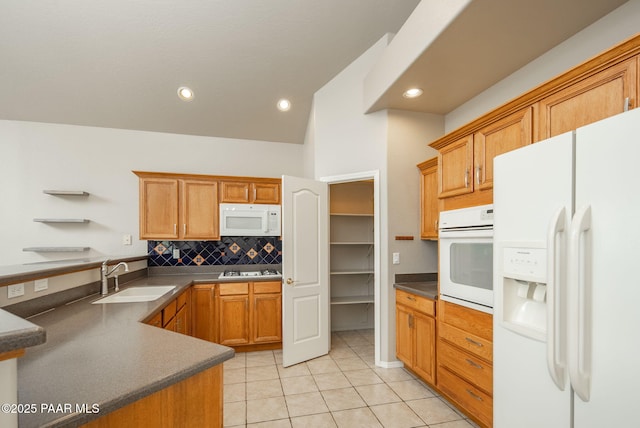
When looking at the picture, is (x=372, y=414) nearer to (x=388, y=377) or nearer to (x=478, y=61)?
(x=388, y=377)

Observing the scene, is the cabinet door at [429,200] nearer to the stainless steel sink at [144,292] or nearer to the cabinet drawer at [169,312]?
the cabinet drawer at [169,312]

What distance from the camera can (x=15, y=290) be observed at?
1529 mm

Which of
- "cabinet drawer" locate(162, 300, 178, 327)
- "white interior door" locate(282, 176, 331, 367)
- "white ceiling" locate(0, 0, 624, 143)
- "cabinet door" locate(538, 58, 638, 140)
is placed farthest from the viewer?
"white interior door" locate(282, 176, 331, 367)

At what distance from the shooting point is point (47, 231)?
349cm

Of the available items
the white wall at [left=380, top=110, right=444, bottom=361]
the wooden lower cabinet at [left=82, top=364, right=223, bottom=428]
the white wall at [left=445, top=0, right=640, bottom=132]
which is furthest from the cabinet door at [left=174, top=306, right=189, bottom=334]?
the white wall at [left=445, top=0, right=640, bottom=132]

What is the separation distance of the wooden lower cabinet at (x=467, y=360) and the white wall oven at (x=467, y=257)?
97 millimetres

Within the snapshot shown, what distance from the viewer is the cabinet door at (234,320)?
128 inches

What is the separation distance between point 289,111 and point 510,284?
10.4ft

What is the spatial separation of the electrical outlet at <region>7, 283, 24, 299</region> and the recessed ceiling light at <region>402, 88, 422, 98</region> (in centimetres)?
305

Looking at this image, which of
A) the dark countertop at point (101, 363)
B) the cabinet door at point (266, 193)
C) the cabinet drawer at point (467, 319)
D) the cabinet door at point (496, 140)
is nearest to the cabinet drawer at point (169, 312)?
the dark countertop at point (101, 363)

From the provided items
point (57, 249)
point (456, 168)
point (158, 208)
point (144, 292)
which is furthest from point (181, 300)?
point (456, 168)

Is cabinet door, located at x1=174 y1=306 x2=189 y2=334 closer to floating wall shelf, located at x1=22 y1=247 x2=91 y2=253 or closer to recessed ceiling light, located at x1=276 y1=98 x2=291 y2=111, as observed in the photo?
floating wall shelf, located at x1=22 y1=247 x2=91 y2=253

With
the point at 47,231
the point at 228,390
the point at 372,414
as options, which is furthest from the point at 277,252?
Result: the point at 47,231

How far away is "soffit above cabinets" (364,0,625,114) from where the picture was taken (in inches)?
64.9
